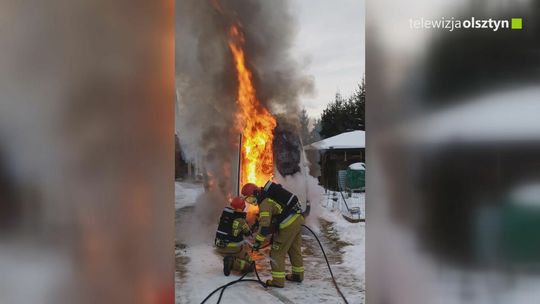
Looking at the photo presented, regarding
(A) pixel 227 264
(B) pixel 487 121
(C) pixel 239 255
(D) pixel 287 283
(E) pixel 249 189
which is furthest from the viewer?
(E) pixel 249 189

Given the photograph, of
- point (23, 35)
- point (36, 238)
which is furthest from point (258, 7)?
point (36, 238)

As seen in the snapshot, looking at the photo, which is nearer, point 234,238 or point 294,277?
point 294,277

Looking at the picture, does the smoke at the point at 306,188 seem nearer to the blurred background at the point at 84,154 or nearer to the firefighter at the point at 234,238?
the firefighter at the point at 234,238

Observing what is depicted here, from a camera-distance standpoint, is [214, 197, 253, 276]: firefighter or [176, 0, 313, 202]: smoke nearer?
[176, 0, 313, 202]: smoke

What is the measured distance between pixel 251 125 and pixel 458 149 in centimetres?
162

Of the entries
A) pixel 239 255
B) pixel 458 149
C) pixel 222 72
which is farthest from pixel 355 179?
pixel 222 72

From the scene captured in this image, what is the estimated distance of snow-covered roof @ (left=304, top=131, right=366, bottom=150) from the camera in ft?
11.1

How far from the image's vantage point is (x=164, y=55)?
2.68 m

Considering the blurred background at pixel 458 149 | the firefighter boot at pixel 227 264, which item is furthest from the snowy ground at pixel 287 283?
the blurred background at pixel 458 149

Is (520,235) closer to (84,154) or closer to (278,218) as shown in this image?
(278,218)

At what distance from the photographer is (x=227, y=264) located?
3396 mm

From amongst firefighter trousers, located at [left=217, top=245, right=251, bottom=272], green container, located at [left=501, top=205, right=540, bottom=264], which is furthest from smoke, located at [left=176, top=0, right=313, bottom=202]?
green container, located at [left=501, top=205, right=540, bottom=264]

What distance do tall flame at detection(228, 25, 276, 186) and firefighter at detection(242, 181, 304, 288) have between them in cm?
12

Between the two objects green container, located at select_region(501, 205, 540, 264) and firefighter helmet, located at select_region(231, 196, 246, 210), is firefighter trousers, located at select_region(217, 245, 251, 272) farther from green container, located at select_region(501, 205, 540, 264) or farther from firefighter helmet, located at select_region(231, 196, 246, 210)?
green container, located at select_region(501, 205, 540, 264)
